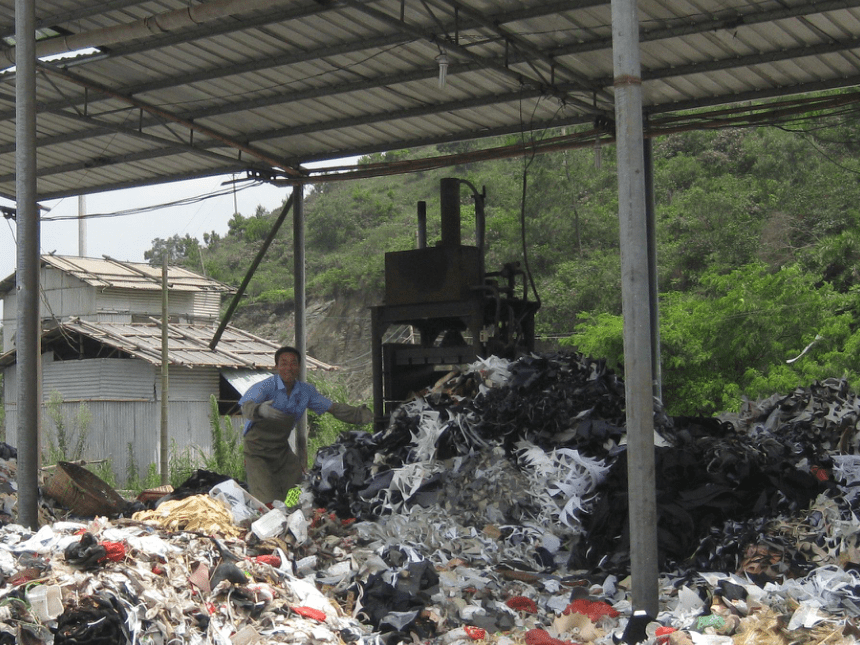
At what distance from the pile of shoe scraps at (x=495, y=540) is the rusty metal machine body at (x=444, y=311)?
2.94 ft

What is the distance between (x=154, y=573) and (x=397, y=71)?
7.10 m

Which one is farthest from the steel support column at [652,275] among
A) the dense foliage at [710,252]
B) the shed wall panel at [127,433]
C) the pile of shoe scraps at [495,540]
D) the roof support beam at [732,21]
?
the shed wall panel at [127,433]

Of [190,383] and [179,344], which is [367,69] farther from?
[179,344]

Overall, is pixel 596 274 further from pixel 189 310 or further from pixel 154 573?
pixel 154 573

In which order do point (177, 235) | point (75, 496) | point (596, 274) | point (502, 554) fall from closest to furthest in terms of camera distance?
point (502, 554), point (75, 496), point (596, 274), point (177, 235)

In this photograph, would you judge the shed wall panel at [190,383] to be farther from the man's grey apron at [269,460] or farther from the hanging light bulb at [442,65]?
the hanging light bulb at [442,65]

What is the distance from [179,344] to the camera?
26828mm

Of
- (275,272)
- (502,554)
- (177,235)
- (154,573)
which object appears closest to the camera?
(154,573)

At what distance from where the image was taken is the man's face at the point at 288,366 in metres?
9.20

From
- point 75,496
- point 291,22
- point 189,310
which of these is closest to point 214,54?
point 291,22

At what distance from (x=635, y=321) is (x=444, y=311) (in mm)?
4394

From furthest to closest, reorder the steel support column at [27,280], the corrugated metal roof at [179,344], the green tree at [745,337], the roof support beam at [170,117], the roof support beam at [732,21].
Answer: the corrugated metal roof at [179,344], the green tree at [745,337], the roof support beam at [170,117], the roof support beam at [732,21], the steel support column at [27,280]

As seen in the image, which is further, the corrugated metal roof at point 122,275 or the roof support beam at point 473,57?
the corrugated metal roof at point 122,275

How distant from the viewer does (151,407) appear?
2595 cm
